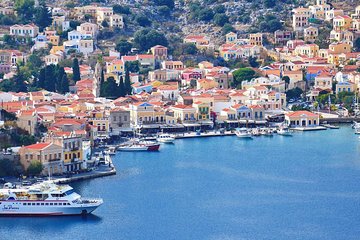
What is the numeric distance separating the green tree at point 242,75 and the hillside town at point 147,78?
0.19 ft

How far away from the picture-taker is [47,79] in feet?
192

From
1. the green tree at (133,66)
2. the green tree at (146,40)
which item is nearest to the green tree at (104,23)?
the green tree at (146,40)

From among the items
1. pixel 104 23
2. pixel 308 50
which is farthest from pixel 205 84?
pixel 104 23

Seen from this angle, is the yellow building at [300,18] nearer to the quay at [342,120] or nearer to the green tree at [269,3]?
the green tree at [269,3]

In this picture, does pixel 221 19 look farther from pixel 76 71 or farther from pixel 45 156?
pixel 45 156

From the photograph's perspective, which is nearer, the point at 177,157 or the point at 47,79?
the point at 177,157

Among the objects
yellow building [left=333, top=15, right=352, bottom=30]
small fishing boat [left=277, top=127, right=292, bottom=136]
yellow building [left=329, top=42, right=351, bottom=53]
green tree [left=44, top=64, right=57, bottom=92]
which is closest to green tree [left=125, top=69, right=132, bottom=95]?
green tree [left=44, top=64, right=57, bottom=92]

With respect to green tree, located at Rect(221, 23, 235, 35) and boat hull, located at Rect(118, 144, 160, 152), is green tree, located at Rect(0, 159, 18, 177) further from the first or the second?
green tree, located at Rect(221, 23, 235, 35)

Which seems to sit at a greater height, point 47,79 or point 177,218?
point 47,79

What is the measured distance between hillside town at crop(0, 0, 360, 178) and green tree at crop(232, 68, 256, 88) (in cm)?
6

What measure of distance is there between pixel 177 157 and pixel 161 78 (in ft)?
50.0

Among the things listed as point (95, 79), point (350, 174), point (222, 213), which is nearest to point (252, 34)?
point (95, 79)

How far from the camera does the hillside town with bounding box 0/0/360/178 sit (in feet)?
160

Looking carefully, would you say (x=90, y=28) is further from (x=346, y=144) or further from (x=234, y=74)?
(x=346, y=144)
